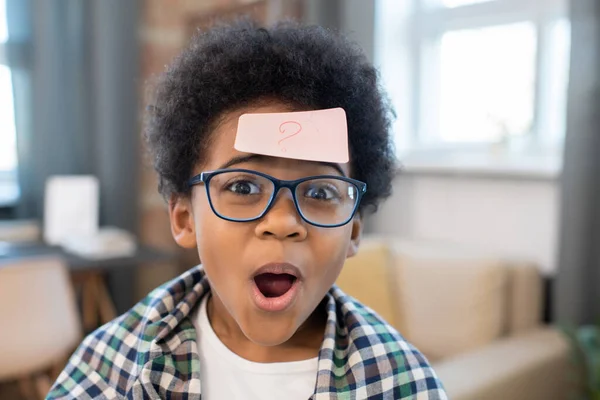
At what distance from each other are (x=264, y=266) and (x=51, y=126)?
2.45 m

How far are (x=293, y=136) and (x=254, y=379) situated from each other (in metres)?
0.35

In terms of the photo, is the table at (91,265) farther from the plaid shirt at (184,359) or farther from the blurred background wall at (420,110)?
the plaid shirt at (184,359)

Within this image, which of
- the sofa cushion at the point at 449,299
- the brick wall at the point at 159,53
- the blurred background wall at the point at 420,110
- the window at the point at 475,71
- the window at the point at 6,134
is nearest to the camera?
the blurred background wall at the point at 420,110

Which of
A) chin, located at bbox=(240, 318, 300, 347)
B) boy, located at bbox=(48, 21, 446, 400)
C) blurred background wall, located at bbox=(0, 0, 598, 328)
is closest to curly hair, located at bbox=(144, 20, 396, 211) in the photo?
boy, located at bbox=(48, 21, 446, 400)

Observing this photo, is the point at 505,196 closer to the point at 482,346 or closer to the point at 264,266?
the point at 482,346

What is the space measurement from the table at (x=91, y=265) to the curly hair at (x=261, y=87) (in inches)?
55.2

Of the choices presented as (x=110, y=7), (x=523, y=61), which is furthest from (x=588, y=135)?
(x=110, y=7)

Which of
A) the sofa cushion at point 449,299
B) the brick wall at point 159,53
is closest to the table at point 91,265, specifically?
the brick wall at point 159,53

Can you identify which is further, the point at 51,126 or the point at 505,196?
the point at 51,126

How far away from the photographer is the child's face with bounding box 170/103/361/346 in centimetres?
67

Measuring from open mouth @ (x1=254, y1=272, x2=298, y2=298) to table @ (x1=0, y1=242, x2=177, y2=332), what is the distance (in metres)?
1.55

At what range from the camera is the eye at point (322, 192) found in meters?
0.70

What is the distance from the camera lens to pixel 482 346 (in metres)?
1.66

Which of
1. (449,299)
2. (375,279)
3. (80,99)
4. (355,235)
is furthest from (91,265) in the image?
(355,235)
